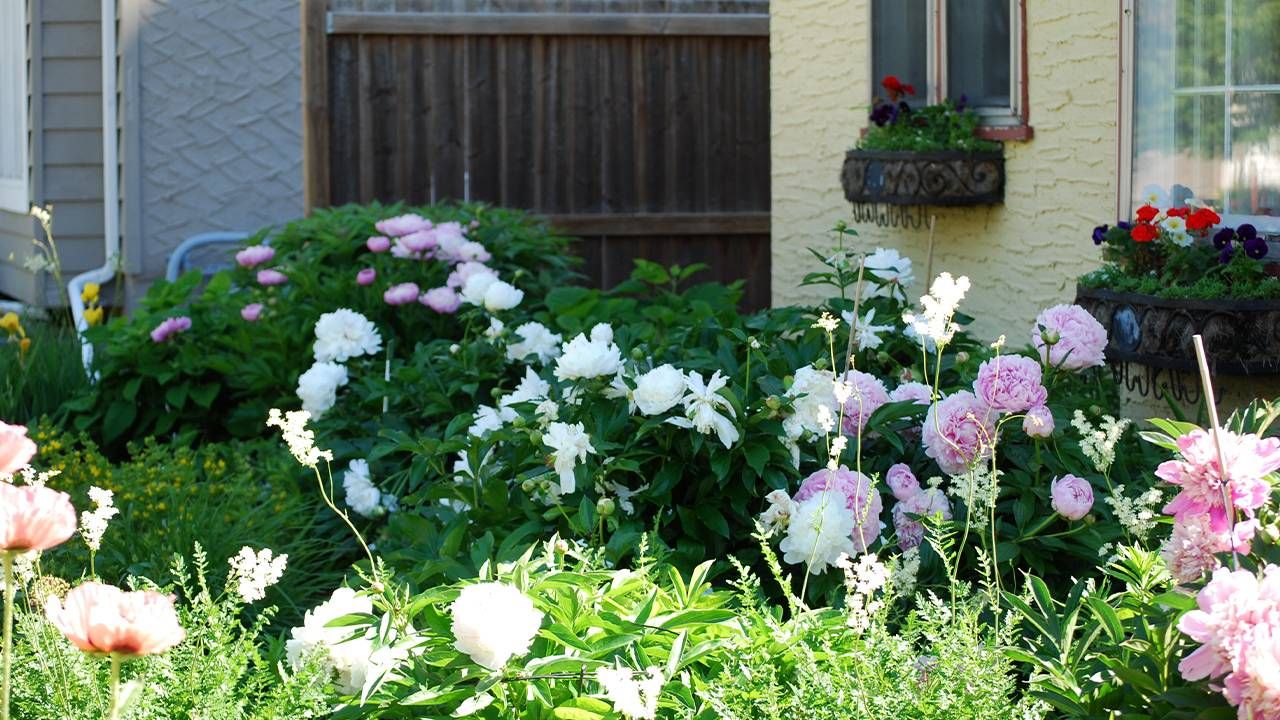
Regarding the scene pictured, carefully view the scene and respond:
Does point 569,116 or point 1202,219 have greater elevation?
point 569,116

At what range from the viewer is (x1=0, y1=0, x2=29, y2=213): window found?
30.0 feet

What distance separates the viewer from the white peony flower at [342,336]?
5.01 metres

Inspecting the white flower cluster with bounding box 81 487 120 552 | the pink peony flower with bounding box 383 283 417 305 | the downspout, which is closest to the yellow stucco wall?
the pink peony flower with bounding box 383 283 417 305

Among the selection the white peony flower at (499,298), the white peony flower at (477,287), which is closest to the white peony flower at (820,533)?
the white peony flower at (499,298)

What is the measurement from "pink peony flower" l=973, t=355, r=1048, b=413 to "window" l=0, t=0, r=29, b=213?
732 cm

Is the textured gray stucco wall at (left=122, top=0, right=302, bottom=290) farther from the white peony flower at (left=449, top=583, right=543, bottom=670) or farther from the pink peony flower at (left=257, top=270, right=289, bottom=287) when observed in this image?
the white peony flower at (left=449, top=583, right=543, bottom=670)

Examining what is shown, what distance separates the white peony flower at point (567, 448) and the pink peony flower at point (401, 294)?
249 cm

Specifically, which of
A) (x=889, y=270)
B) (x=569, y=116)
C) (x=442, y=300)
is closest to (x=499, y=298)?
(x=442, y=300)

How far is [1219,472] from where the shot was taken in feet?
6.49

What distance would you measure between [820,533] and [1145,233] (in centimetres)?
152

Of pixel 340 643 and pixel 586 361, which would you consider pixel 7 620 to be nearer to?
pixel 340 643

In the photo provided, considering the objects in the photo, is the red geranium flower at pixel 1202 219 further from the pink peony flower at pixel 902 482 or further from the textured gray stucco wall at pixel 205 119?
the textured gray stucco wall at pixel 205 119

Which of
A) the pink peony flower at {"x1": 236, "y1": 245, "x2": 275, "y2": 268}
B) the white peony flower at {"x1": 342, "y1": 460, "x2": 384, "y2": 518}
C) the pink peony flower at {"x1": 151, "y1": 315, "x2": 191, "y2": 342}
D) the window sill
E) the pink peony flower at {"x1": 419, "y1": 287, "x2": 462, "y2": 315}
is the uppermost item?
the window sill

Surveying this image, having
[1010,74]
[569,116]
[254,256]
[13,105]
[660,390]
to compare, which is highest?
[13,105]
